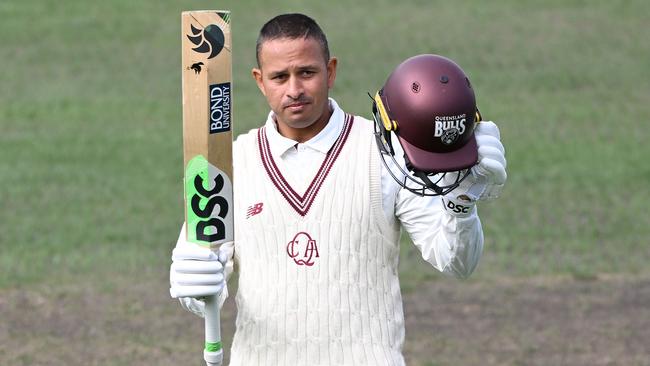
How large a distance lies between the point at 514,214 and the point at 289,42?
7.07 m

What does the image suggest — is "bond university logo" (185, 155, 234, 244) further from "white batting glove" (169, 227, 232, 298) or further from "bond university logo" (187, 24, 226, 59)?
"bond university logo" (187, 24, 226, 59)

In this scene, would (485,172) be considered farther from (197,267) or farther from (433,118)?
(197,267)

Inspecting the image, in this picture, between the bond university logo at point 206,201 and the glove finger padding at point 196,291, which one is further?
the bond university logo at point 206,201

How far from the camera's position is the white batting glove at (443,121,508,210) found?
4031mm

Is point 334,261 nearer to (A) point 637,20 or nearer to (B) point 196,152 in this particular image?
(B) point 196,152

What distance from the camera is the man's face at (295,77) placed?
15.0ft

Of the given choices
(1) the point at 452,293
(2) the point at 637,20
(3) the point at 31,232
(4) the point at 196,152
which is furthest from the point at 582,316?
(2) the point at 637,20

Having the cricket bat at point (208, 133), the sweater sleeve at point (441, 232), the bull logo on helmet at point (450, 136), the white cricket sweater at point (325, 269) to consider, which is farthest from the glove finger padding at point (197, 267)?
the bull logo on helmet at point (450, 136)

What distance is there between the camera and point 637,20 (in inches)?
755

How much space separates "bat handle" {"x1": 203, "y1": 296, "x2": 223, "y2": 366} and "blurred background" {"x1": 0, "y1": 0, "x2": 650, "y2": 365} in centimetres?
371

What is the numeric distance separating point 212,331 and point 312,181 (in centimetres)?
60

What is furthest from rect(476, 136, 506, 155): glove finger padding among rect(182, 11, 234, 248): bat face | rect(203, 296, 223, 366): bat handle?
rect(203, 296, 223, 366): bat handle

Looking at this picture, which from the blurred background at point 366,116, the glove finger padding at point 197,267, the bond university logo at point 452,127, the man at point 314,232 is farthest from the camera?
the blurred background at point 366,116

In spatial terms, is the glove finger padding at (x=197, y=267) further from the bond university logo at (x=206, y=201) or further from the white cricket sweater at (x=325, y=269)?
the white cricket sweater at (x=325, y=269)
